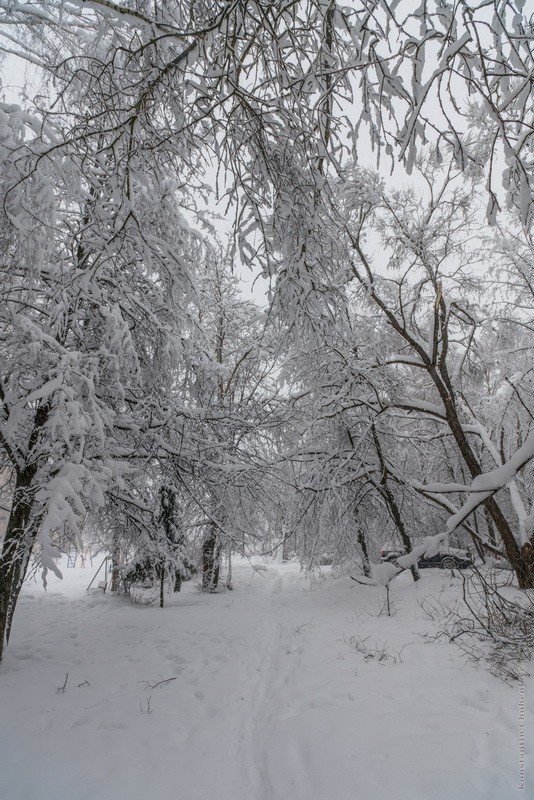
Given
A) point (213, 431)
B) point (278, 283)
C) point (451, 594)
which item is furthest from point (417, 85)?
point (451, 594)

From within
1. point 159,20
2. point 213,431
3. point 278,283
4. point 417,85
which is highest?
point 159,20

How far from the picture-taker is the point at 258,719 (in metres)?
4.09

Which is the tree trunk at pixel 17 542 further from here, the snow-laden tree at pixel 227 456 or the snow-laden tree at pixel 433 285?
the snow-laden tree at pixel 433 285

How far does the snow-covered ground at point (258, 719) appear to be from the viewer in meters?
2.85

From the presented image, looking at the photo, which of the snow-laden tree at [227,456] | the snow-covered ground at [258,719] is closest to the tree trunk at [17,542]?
Answer: the snow-covered ground at [258,719]

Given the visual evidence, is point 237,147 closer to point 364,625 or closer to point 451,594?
point 364,625

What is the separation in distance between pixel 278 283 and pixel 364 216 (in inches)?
242

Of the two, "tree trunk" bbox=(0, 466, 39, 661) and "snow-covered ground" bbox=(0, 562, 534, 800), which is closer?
"snow-covered ground" bbox=(0, 562, 534, 800)

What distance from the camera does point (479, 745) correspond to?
299 centimetres

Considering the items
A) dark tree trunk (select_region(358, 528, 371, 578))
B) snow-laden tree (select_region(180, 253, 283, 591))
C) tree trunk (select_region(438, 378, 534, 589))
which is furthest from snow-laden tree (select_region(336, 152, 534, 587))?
dark tree trunk (select_region(358, 528, 371, 578))

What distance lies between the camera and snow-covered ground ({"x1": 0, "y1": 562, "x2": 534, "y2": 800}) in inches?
112

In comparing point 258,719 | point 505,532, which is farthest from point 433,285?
point 258,719

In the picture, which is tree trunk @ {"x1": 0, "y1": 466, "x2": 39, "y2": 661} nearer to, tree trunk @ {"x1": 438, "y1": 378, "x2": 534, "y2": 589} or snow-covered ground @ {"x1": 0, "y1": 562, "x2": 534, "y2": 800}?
snow-covered ground @ {"x1": 0, "y1": 562, "x2": 534, "y2": 800}

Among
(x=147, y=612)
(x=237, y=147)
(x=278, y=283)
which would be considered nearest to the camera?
(x=237, y=147)
